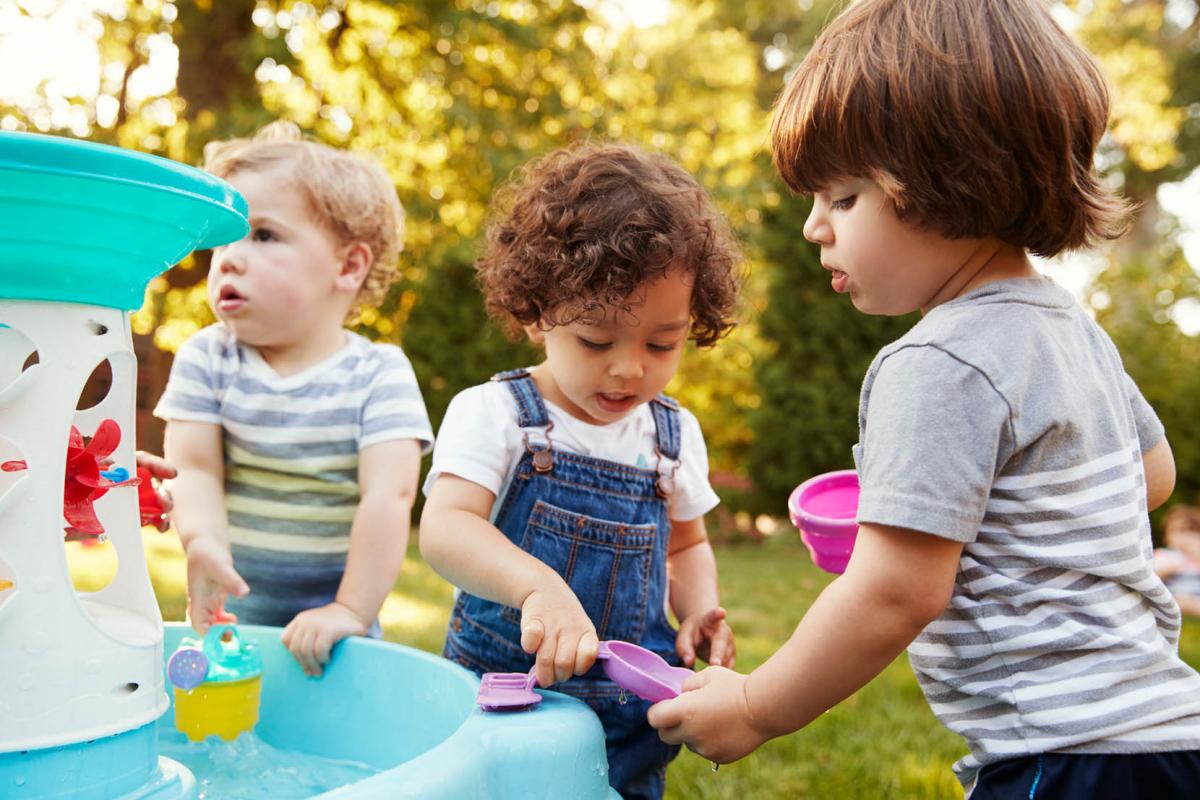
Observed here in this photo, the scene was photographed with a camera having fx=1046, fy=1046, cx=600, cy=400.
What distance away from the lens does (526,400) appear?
6.24ft

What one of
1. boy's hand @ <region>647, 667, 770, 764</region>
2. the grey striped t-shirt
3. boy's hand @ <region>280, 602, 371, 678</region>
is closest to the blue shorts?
the grey striped t-shirt

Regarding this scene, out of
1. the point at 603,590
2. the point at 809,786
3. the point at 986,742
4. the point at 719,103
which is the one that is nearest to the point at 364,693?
the point at 603,590

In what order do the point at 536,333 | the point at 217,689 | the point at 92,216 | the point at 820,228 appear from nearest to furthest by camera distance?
the point at 92,216, the point at 820,228, the point at 217,689, the point at 536,333

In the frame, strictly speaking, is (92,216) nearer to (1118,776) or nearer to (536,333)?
(536,333)

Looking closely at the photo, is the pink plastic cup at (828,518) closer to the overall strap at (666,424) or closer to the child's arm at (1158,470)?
the overall strap at (666,424)

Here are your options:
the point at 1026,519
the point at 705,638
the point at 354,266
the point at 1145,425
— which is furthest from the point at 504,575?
the point at 354,266

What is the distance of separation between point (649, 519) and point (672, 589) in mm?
235

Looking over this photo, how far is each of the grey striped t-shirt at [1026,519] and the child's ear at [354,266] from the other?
4.91ft

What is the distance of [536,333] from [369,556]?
58cm

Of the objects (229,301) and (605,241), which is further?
(229,301)

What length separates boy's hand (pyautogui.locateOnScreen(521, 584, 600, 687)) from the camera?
1.46 m

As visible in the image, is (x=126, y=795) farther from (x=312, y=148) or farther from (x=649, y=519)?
(x=312, y=148)

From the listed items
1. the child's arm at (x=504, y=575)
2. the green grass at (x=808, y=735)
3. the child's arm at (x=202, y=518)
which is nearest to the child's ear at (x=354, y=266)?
the child's arm at (x=202, y=518)

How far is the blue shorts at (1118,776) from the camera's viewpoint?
123 cm
